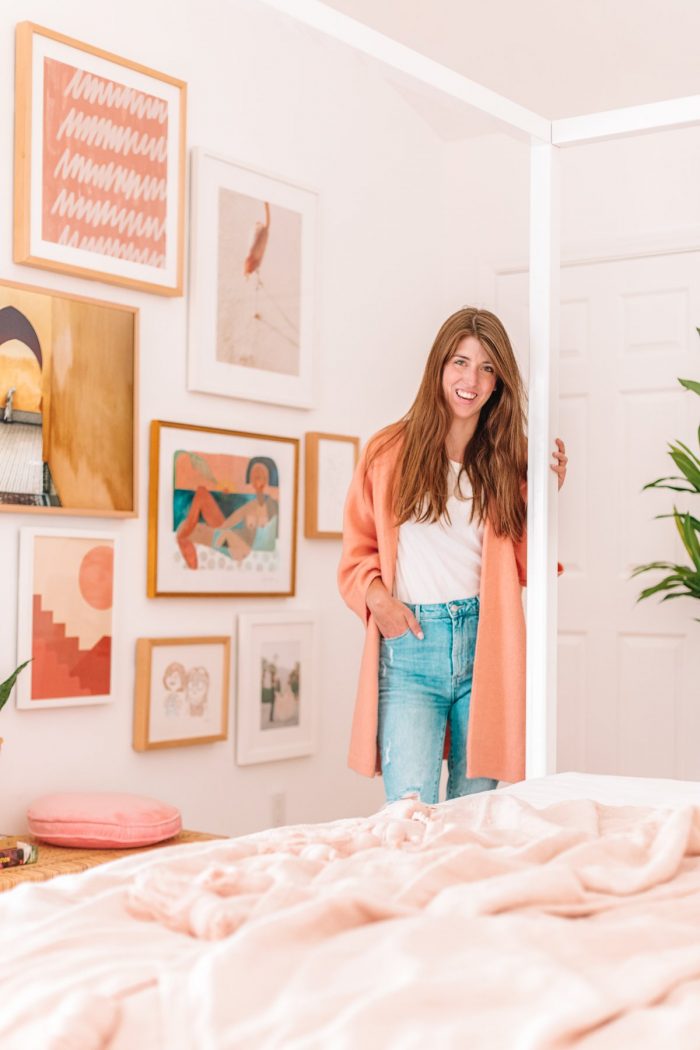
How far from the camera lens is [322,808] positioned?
380 cm

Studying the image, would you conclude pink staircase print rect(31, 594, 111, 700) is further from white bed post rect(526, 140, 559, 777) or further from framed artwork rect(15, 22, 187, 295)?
white bed post rect(526, 140, 559, 777)

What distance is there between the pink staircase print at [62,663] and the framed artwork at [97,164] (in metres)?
0.86

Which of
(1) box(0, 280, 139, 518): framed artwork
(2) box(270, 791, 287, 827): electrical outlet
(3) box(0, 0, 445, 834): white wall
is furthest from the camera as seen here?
(2) box(270, 791, 287, 827): electrical outlet

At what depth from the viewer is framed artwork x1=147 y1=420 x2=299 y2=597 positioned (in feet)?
10.9

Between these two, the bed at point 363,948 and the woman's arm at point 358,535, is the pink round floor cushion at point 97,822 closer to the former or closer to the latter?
the woman's arm at point 358,535

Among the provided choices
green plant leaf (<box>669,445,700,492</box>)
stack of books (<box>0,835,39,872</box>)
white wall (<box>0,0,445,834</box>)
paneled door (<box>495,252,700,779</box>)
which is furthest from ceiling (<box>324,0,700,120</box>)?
stack of books (<box>0,835,39,872</box>)

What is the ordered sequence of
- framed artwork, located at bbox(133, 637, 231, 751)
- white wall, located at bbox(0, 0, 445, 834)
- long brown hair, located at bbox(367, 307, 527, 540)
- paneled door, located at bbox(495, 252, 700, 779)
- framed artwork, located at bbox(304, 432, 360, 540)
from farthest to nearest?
paneled door, located at bbox(495, 252, 700, 779), framed artwork, located at bbox(304, 432, 360, 540), framed artwork, located at bbox(133, 637, 231, 751), white wall, located at bbox(0, 0, 445, 834), long brown hair, located at bbox(367, 307, 527, 540)

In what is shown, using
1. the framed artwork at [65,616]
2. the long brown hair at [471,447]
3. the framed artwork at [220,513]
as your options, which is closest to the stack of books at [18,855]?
the framed artwork at [65,616]

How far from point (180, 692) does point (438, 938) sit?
243 centimetres

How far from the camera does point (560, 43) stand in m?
3.77

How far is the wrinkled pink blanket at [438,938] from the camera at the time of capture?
0.84 metres

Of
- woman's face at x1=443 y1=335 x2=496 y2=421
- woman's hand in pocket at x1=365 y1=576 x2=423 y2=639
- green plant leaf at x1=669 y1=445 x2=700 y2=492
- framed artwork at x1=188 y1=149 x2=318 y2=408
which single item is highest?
framed artwork at x1=188 y1=149 x2=318 y2=408

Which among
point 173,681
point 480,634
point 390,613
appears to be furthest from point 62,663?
point 480,634

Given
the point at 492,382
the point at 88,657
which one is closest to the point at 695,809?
the point at 492,382
